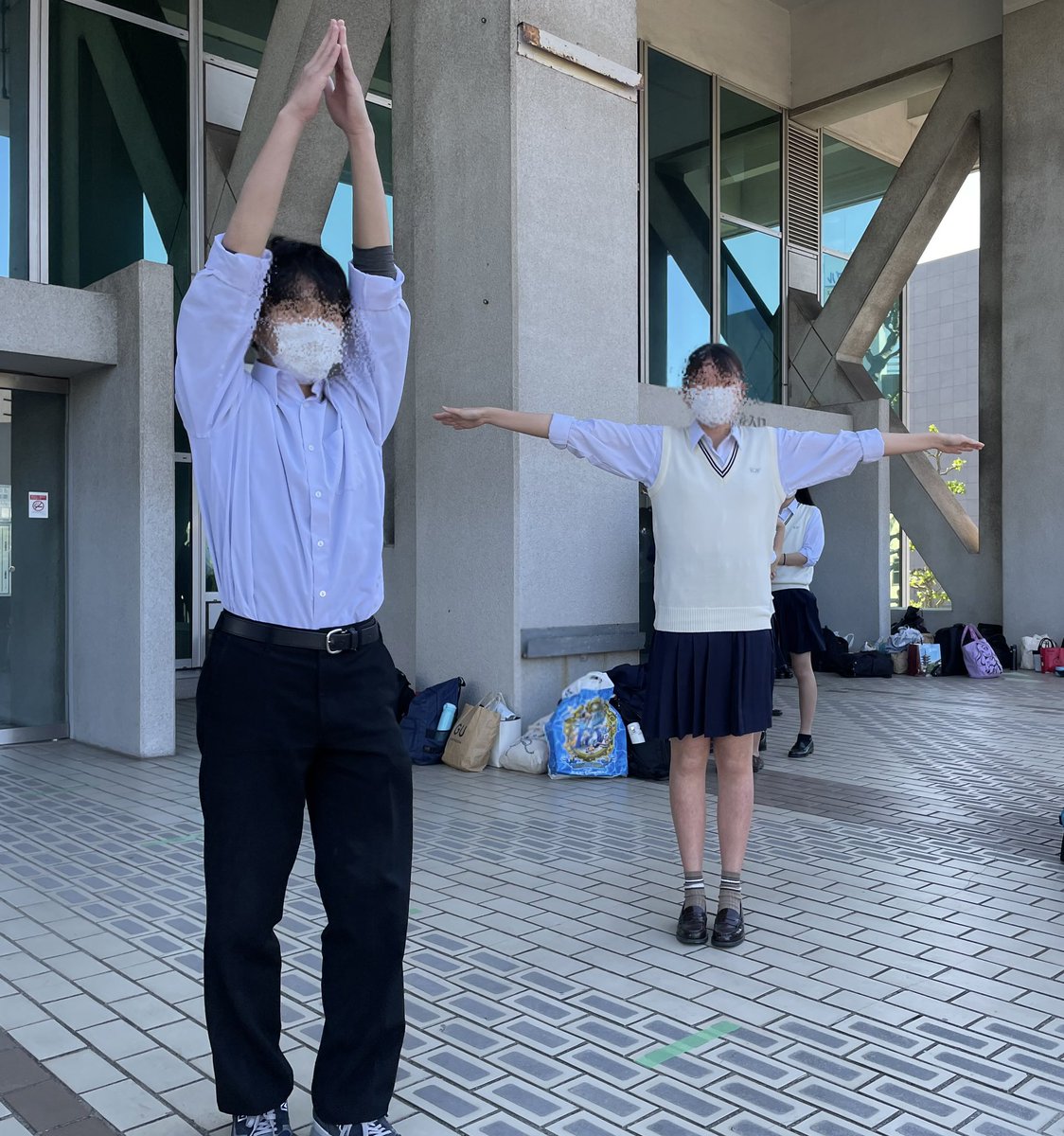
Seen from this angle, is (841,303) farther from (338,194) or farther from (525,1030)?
(525,1030)

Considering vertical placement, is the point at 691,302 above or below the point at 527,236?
above

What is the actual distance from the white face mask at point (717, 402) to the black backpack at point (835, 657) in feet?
29.7

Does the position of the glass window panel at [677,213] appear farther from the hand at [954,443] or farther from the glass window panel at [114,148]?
the hand at [954,443]

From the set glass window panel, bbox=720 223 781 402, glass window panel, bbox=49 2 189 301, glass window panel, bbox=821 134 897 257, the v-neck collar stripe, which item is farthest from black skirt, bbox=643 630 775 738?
glass window panel, bbox=821 134 897 257

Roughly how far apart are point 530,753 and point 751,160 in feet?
37.8

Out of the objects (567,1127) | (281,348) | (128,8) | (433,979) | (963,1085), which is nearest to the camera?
(281,348)

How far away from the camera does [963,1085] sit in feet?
8.69

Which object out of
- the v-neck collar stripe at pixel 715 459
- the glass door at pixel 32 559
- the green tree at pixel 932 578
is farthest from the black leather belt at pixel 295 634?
the green tree at pixel 932 578

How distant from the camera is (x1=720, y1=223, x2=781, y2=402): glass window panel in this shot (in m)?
15.1

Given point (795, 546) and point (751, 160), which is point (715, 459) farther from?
point (751, 160)

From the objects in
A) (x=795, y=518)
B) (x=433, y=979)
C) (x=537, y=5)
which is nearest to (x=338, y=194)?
(x=537, y=5)

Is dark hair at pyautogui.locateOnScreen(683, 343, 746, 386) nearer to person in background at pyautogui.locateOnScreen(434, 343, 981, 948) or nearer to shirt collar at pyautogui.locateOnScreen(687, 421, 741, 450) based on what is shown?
person in background at pyautogui.locateOnScreen(434, 343, 981, 948)

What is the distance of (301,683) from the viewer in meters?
2.13

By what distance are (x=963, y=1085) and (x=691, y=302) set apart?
42.5 ft
